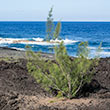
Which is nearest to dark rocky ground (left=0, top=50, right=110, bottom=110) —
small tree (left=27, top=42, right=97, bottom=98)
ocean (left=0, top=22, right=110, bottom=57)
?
small tree (left=27, top=42, right=97, bottom=98)

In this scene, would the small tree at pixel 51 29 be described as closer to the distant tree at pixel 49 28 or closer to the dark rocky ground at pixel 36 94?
the distant tree at pixel 49 28

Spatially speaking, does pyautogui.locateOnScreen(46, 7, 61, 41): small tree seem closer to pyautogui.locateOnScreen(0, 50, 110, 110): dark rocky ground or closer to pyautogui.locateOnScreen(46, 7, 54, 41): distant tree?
pyautogui.locateOnScreen(46, 7, 54, 41): distant tree

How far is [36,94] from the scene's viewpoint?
27.1 ft

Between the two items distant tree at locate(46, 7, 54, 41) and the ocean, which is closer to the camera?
distant tree at locate(46, 7, 54, 41)

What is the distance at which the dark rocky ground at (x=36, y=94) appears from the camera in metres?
6.83

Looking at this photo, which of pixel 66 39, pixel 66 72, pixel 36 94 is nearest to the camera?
pixel 66 72

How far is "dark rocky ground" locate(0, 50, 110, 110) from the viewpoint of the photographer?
6832 mm

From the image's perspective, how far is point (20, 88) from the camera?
8.71 meters

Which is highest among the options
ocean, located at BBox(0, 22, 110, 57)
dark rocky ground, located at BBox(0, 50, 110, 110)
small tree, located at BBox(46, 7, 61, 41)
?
small tree, located at BBox(46, 7, 61, 41)

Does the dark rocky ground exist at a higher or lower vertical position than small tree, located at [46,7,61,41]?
lower

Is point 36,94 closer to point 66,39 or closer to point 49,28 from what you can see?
point 49,28

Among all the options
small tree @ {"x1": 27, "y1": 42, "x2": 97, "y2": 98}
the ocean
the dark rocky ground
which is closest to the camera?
the dark rocky ground

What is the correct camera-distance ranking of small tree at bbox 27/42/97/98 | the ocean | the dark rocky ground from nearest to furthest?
the dark rocky ground
small tree at bbox 27/42/97/98
the ocean

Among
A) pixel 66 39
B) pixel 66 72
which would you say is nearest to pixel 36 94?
pixel 66 72
